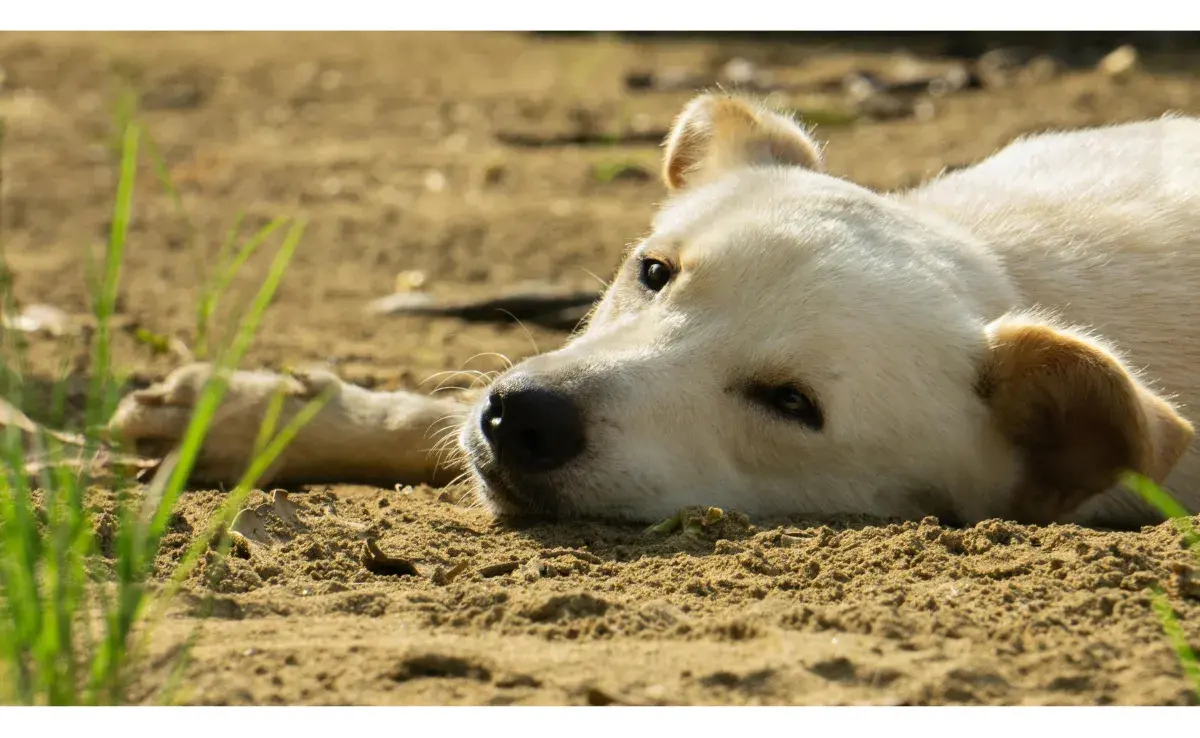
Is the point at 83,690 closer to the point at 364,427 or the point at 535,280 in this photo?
the point at 364,427

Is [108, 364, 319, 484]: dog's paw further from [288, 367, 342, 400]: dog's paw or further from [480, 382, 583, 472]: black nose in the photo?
[480, 382, 583, 472]: black nose

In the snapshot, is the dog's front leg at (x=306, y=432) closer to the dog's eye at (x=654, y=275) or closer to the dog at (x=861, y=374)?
the dog at (x=861, y=374)

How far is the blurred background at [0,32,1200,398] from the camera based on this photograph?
23.0 feet

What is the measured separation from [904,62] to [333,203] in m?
6.01

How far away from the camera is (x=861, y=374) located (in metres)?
3.98

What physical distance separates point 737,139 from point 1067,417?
1679 mm

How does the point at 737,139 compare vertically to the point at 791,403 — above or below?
above

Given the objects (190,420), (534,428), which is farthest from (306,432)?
(534,428)

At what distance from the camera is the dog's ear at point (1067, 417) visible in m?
3.77

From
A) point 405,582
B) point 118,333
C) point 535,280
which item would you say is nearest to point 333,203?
point 535,280

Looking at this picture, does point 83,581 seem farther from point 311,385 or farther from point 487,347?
point 487,347

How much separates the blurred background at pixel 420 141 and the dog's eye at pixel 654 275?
1095mm

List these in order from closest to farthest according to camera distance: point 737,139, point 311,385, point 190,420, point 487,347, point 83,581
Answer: point 83,581 → point 190,420 → point 311,385 → point 737,139 → point 487,347

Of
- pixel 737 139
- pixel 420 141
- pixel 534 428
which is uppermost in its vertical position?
pixel 420 141
